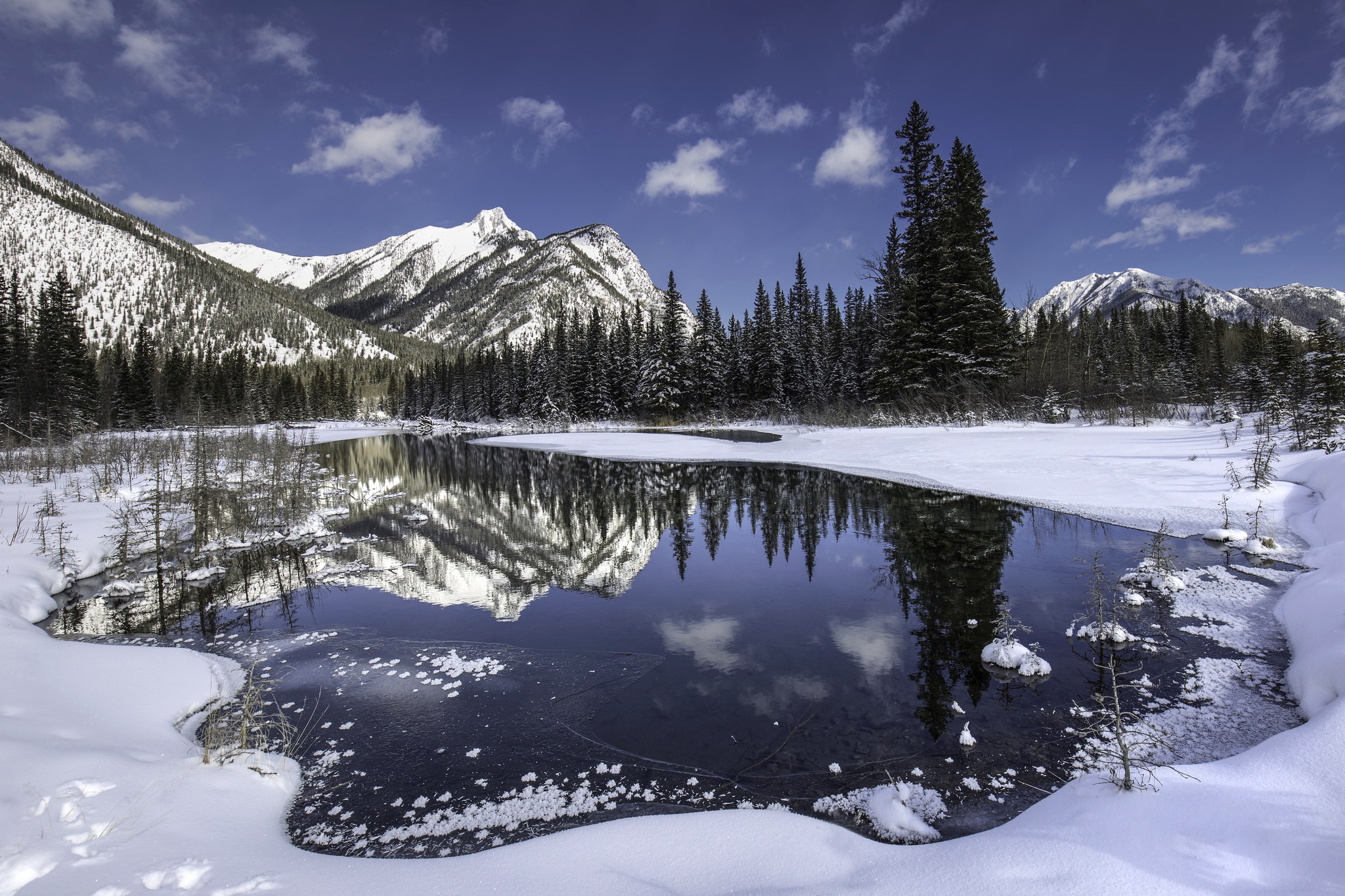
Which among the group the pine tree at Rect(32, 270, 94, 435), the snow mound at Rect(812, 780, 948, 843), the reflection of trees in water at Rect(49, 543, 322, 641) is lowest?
the reflection of trees in water at Rect(49, 543, 322, 641)

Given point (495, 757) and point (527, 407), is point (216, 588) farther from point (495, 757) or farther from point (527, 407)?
point (527, 407)

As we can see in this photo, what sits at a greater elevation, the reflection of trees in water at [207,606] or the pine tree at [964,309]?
the pine tree at [964,309]

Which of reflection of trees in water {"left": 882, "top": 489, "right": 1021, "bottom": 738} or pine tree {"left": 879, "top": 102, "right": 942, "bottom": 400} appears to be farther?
pine tree {"left": 879, "top": 102, "right": 942, "bottom": 400}

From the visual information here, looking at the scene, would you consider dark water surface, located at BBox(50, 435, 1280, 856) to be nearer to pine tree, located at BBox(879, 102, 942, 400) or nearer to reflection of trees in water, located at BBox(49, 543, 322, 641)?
reflection of trees in water, located at BBox(49, 543, 322, 641)

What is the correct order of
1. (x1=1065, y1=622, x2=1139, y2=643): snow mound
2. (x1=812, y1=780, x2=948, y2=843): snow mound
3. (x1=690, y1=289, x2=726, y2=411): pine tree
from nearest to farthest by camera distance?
(x1=812, y1=780, x2=948, y2=843): snow mound → (x1=1065, y1=622, x2=1139, y2=643): snow mound → (x1=690, y1=289, x2=726, y2=411): pine tree

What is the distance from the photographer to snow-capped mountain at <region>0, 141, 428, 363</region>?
6280 inches

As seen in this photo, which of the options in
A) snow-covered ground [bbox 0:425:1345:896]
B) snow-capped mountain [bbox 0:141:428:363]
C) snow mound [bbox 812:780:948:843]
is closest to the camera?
snow-covered ground [bbox 0:425:1345:896]

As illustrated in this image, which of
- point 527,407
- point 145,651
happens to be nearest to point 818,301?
point 527,407

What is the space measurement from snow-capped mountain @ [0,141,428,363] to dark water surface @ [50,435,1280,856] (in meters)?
183

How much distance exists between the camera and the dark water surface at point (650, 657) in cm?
438

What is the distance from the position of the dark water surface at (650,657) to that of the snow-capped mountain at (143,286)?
599ft

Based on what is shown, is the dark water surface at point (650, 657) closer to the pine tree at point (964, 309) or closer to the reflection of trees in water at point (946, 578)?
the reflection of trees in water at point (946, 578)

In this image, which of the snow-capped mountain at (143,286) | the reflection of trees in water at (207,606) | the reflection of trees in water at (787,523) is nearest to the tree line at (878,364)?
the reflection of trees in water at (207,606)

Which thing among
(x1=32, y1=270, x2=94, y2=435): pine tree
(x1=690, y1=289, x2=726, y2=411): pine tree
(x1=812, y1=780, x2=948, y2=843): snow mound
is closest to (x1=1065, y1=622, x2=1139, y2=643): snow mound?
(x1=812, y1=780, x2=948, y2=843): snow mound
